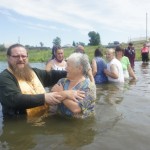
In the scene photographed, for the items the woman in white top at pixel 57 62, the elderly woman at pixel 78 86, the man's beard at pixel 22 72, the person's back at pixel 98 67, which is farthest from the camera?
the person's back at pixel 98 67

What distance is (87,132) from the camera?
5.30 meters

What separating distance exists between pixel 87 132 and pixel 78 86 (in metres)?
0.83

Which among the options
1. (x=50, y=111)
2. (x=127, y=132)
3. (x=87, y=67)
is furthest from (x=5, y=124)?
(x=127, y=132)

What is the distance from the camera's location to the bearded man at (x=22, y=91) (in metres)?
5.41

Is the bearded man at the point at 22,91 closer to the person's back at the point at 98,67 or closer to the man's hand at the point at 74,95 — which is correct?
the man's hand at the point at 74,95

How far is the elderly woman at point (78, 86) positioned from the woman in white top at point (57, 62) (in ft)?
10.6

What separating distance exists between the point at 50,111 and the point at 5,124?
0.88 m

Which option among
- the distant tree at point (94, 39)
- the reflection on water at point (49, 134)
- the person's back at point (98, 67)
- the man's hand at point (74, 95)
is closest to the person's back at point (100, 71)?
the person's back at point (98, 67)

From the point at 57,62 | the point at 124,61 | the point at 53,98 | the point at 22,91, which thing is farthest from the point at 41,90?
the point at 124,61

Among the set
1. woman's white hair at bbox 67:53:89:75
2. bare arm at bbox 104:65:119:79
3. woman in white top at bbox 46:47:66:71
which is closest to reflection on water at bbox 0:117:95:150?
woman's white hair at bbox 67:53:89:75

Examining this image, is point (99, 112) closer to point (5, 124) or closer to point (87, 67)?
point (87, 67)

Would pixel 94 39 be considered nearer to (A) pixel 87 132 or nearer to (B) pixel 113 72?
(B) pixel 113 72

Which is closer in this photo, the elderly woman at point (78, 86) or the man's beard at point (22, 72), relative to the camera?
the elderly woman at point (78, 86)

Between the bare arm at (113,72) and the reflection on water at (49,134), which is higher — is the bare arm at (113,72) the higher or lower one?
the higher one
